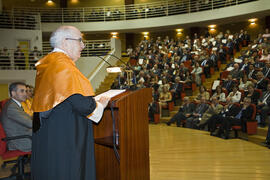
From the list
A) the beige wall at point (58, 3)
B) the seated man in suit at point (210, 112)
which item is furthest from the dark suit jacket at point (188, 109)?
the beige wall at point (58, 3)

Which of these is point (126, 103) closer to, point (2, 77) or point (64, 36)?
point (64, 36)

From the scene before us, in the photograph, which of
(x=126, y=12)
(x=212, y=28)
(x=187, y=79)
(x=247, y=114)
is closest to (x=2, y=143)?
(x=247, y=114)

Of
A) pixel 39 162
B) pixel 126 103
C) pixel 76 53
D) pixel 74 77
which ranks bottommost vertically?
pixel 39 162

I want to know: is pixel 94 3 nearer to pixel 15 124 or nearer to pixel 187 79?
pixel 187 79

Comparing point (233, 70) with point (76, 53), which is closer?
point (76, 53)

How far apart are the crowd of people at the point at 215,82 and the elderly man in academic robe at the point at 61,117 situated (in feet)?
6.91

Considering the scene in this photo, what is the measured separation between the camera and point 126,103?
7.24ft

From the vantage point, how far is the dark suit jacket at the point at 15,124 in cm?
305

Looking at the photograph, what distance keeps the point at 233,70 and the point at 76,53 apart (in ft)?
26.6

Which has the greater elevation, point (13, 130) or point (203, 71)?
point (203, 71)

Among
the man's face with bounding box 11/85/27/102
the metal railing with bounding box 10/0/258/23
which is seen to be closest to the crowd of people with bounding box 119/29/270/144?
the man's face with bounding box 11/85/27/102

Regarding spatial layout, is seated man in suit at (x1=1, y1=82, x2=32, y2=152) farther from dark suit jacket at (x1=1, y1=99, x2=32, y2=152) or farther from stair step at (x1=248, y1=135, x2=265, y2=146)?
stair step at (x1=248, y1=135, x2=265, y2=146)

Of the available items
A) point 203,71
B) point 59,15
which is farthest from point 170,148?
point 59,15

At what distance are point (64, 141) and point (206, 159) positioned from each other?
8.59 feet
